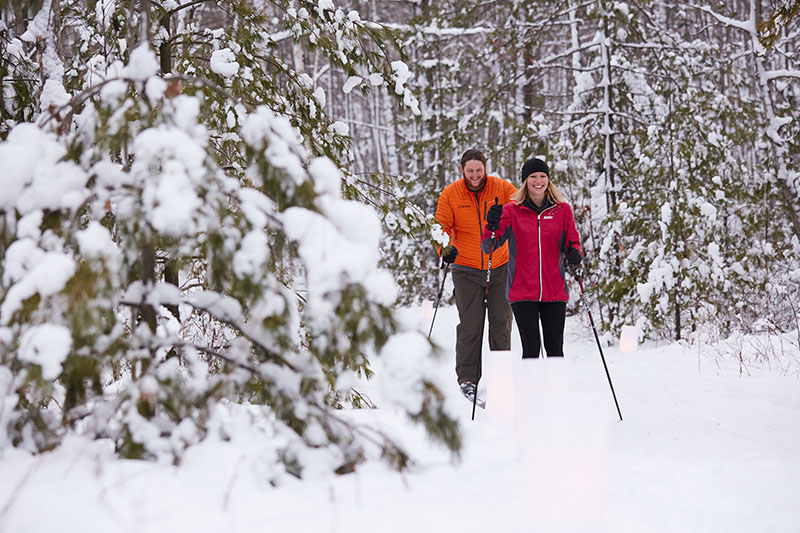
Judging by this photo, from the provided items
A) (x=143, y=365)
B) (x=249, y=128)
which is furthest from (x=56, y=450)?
(x=249, y=128)

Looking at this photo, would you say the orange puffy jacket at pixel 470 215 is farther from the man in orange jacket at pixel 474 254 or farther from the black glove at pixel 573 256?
the black glove at pixel 573 256

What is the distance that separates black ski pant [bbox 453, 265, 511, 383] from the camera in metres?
5.62

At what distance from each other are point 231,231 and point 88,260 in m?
0.47

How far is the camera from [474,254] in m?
5.77

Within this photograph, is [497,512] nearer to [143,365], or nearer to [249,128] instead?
[143,365]

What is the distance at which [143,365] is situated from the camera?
2.26 m

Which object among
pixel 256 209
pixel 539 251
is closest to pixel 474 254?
pixel 539 251

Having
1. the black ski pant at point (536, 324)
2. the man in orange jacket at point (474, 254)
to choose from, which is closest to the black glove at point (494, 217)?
the man in orange jacket at point (474, 254)

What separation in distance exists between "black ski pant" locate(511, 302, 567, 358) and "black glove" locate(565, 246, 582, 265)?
→ 350 mm

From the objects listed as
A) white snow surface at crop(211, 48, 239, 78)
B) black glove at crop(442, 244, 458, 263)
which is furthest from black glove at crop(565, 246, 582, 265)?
white snow surface at crop(211, 48, 239, 78)

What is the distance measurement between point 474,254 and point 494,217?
0.69 m

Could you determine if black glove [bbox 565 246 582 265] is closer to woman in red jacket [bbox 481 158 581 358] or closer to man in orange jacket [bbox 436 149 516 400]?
woman in red jacket [bbox 481 158 581 358]

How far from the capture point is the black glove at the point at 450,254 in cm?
513

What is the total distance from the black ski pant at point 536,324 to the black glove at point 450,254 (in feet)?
2.26
